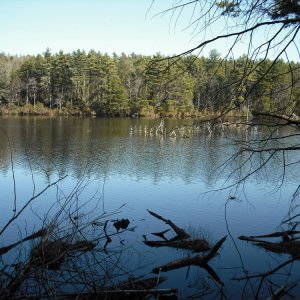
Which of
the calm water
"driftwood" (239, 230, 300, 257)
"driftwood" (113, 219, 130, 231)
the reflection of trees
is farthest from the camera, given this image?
the reflection of trees

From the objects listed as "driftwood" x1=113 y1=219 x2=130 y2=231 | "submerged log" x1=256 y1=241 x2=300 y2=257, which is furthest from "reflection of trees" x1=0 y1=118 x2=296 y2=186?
"submerged log" x1=256 y1=241 x2=300 y2=257

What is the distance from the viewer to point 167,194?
48.2 ft

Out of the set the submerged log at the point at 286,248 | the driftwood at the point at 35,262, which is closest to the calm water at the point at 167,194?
the submerged log at the point at 286,248

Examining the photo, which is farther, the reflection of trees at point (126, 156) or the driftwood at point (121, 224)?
the reflection of trees at point (126, 156)

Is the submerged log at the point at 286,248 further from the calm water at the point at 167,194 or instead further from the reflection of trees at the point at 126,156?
the reflection of trees at the point at 126,156

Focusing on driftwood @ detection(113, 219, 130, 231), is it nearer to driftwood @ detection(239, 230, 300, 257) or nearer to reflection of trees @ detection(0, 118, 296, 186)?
driftwood @ detection(239, 230, 300, 257)

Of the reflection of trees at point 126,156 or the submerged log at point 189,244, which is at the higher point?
the reflection of trees at point 126,156

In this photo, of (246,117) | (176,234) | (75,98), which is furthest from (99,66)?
(246,117)

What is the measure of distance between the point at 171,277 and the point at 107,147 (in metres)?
19.9

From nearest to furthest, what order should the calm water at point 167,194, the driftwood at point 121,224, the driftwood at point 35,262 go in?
the driftwood at point 35,262 → the calm water at point 167,194 → the driftwood at point 121,224

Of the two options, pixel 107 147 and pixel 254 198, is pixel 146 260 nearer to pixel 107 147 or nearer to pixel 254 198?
pixel 254 198

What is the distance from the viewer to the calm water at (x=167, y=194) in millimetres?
8195

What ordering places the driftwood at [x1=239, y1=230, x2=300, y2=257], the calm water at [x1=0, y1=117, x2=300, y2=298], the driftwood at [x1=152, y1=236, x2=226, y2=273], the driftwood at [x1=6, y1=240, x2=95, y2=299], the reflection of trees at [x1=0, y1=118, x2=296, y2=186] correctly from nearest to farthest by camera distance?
the driftwood at [x1=6, y1=240, x2=95, y2=299] → the driftwood at [x1=152, y1=236, x2=226, y2=273] → the calm water at [x1=0, y1=117, x2=300, y2=298] → the driftwood at [x1=239, y1=230, x2=300, y2=257] → the reflection of trees at [x1=0, y1=118, x2=296, y2=186]

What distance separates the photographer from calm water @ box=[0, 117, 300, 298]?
8.20 meters
